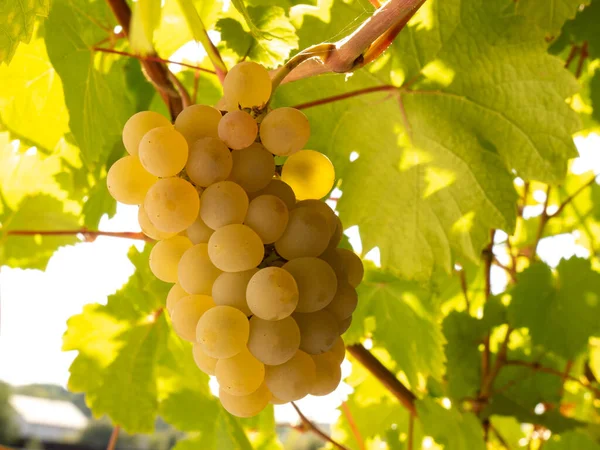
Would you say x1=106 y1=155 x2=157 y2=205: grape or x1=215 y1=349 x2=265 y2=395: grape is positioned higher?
x1=106 y1=155 x2=157 y2=205: grape

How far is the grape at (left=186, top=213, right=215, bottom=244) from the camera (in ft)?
1.36

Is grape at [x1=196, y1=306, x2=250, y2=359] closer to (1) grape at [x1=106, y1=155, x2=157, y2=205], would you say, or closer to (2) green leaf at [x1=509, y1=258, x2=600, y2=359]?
(1) grape at [x1=106, y1=155, x2=157, y2=205]

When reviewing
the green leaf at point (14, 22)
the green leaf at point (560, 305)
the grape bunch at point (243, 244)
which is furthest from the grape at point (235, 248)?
the green leaf at point (560, 305)

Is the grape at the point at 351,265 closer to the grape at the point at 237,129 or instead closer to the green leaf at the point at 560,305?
the grape at the point at 237,129

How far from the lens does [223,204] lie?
0.38m

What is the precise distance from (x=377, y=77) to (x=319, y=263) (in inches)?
14.6

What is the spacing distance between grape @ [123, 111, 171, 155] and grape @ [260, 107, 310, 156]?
79 mm

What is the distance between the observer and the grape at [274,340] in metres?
0.37

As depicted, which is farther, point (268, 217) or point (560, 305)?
point (560, 305)

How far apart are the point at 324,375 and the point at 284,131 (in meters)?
0.18

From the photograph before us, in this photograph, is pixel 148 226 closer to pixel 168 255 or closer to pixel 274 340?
pixel 168 255

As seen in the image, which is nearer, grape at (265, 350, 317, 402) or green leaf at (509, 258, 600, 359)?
grape at (265, 350, 317, 402)

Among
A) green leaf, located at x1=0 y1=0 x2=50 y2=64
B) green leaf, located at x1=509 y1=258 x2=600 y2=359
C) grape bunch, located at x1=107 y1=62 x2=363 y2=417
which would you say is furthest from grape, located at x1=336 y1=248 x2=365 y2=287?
Answer: green leaf, located at x1=509 y1=258 x2=600 y2=359

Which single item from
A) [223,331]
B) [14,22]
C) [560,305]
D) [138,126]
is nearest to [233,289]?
[223,331]
